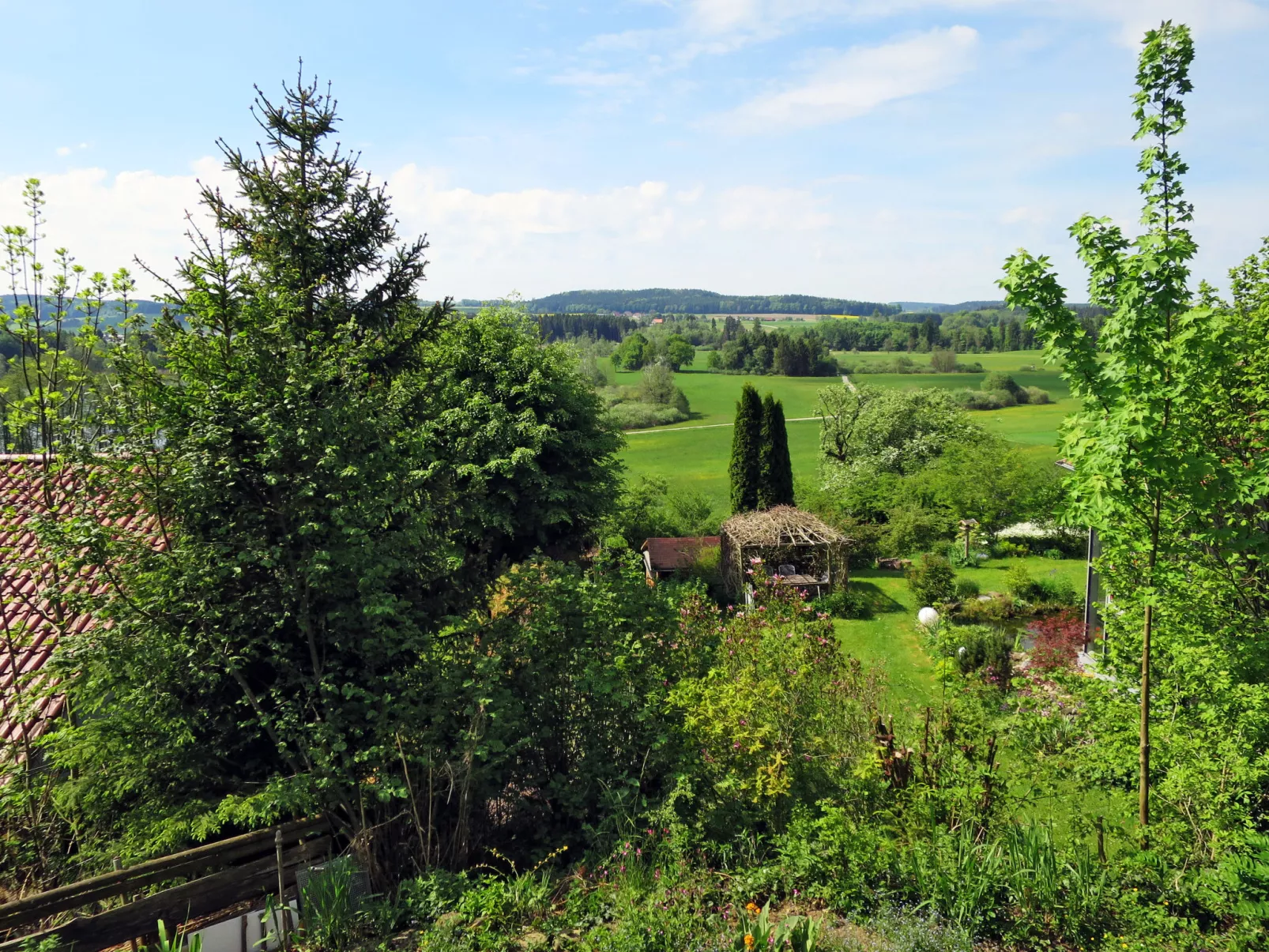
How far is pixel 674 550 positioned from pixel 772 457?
16.8 ft

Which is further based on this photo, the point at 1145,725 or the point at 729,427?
the point at 729,427

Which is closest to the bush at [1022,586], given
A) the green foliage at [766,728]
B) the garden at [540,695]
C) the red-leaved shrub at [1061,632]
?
the red-leaved shrub at [1061,632]

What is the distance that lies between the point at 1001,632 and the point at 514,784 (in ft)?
36.8

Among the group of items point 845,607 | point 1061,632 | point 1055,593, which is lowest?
point 845,607

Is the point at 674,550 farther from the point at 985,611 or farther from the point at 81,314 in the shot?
the point at 81,314

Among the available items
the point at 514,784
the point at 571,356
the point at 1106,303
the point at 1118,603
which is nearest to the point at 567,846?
the point at 514,784

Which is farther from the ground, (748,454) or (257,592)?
(257,592)

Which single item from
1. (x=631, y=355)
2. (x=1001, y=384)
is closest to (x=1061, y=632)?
(x=1001, y=384)

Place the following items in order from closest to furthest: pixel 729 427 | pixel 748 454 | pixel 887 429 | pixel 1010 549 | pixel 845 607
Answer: pixel 845 607 < pixel 1010 549 < pixel 748 454 < pixel 887 429 < pixel 729 427

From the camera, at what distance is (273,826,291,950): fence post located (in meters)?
5.05

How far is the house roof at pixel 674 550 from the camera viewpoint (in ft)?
78.3

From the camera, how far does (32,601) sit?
7512 millimetres

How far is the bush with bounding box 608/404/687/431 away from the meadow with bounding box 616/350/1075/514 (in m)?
1.22

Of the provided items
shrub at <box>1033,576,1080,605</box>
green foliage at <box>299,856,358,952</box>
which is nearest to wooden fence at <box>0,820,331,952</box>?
green foliage at <box>299,856,358,952</box>
